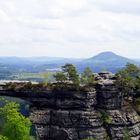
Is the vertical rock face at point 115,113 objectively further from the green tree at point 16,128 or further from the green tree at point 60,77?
the green tree at point 16,128

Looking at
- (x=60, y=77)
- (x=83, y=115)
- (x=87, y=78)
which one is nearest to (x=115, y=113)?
(x=83, y=115)

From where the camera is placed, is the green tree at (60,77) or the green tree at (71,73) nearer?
the green tree at (71,73)

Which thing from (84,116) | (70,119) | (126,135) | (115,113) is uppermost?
(115,113)

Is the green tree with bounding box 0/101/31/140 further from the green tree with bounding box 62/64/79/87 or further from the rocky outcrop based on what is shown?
the green tree with bounding box 62/64/79/87

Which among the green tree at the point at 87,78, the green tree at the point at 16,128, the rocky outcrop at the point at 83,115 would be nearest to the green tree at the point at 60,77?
the rocky outcrop at the point at 83,115

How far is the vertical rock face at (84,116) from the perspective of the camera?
105m

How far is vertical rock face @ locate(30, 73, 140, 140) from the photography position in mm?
104625

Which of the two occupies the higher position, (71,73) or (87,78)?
(71,73)

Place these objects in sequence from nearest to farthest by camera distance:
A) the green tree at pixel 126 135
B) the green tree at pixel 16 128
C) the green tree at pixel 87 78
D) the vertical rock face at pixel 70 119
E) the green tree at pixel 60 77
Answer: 1. the green tree at pixel 16 128
2. the green tree at pixel 126 135
3. the vertical rock face at pixel 70 119
4. the green tree at pixel 60 77
5. the green tree at pixel 87 78

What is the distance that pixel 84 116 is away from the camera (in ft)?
343

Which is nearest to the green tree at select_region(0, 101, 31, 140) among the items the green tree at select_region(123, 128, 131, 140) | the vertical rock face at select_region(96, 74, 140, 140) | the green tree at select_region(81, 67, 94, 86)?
the green tree at select_region(123, 128, 131, 140)

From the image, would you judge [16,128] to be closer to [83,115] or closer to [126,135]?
[83,115]

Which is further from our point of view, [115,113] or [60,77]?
[60,77]

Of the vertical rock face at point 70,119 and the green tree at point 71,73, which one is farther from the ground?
the green tree at point 71,73
